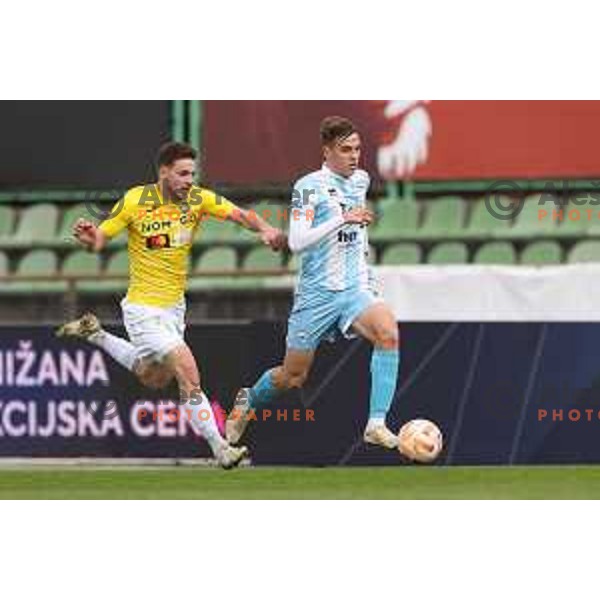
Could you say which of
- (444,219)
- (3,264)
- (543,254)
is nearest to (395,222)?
(444,219)

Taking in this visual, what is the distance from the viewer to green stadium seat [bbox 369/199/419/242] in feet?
85.6

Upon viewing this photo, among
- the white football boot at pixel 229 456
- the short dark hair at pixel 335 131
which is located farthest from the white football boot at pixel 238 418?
the short dark hair at pixel 335 131

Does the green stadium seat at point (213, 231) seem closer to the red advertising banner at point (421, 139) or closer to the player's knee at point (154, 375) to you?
the red advertising banner at point (421, 139)

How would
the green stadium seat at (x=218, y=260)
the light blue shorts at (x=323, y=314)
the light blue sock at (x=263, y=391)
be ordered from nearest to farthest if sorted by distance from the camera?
the light blue shorts at (x=323, y=314), the light blue sock at (x=263, y=391), the green stadium seat at (x=218, y=260)

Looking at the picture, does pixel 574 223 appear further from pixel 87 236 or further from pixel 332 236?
pixel 87 236

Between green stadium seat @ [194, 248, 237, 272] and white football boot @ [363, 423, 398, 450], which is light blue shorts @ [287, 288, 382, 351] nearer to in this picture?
white football boot @ [363, 423, 398, 450]

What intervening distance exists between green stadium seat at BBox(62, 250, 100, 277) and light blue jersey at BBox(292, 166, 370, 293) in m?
9.39

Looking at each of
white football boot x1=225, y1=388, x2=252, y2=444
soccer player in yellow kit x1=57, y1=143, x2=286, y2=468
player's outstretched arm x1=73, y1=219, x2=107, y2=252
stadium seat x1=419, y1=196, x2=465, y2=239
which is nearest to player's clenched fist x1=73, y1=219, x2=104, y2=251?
player's outstretched arm x1=73, y1=219, x2=107, y2=252

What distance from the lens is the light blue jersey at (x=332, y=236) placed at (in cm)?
1609

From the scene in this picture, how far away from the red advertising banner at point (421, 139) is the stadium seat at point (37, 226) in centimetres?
201

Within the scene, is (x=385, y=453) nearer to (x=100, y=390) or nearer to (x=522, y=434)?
(x=522, y=434)

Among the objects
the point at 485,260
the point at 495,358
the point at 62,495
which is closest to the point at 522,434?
the point at 495,358

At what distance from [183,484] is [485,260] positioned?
9071mm

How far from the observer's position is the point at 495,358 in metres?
19.0
